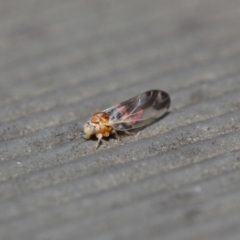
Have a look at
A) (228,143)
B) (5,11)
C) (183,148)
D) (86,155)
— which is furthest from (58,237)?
(5,11)

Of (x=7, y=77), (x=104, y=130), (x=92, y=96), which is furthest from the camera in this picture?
(x=7, y=77)

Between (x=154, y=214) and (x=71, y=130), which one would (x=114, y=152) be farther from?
(x=154, y=214)

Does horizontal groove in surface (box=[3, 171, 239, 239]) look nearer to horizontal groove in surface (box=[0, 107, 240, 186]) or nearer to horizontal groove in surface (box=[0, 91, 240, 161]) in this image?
horizontal groove in surface (box=[0, 107, 240, 186])

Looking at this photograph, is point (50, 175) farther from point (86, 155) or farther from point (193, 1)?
point (193, 1)

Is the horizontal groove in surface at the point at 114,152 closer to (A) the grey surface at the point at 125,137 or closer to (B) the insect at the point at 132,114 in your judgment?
(A) the grey surface at the point at 125,137

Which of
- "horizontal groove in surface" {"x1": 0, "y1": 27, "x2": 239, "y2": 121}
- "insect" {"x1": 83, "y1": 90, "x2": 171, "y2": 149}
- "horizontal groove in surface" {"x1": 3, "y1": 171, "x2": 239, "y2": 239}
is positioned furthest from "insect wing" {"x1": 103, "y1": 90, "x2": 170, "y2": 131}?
"horizontal groove in surface" {"x1": 3, "y1": 171, "x2": 239, "y2": 239}

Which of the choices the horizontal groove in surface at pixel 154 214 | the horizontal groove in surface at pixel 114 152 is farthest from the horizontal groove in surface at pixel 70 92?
the horizontal groove in surface at pixel 154 214
